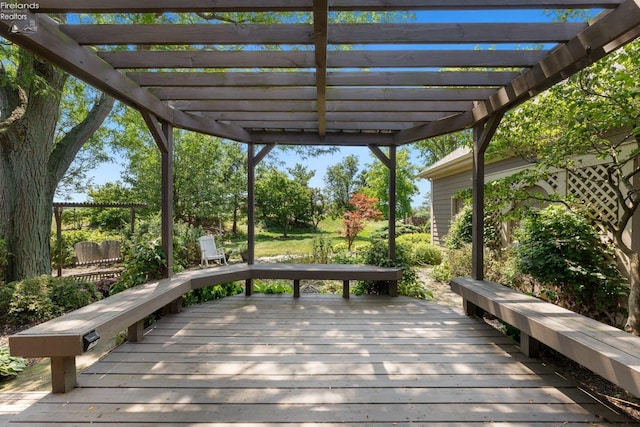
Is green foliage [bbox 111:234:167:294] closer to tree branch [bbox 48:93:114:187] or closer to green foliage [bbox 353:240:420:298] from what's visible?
tree branch [bbox 48:93:114:187]

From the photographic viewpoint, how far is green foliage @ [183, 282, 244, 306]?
418 cm

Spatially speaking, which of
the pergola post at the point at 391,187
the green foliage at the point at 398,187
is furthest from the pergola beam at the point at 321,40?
the green foliage at the point at 398,187

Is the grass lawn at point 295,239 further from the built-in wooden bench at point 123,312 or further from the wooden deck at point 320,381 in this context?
the wooden deck at point 320,381

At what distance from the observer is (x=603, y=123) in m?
2.65

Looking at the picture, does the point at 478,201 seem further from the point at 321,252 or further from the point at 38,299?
the point at 38,299

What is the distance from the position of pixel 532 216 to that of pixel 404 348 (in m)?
2.56

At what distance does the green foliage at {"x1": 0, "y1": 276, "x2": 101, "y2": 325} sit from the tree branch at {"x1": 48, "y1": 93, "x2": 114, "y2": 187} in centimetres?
179

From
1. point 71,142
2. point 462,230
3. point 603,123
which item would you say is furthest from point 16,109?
point 462,230

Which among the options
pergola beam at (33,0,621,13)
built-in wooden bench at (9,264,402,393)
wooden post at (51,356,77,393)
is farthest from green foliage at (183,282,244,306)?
pergola beam at (33,0,621,13)

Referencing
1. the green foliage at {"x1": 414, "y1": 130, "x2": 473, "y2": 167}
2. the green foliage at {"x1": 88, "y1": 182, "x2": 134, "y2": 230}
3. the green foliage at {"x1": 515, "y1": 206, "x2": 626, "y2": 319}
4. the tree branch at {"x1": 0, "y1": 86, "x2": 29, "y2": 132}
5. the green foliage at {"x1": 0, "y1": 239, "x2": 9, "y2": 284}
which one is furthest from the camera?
the green foliage at {"x1": 414, "y1": 130, "x2": 473, "y2": 167}

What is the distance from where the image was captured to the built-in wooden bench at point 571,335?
161 cm

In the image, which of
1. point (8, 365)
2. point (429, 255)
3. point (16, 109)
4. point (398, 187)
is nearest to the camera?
point (8, 365)

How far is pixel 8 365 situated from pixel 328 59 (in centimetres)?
388

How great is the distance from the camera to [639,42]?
2.39m
